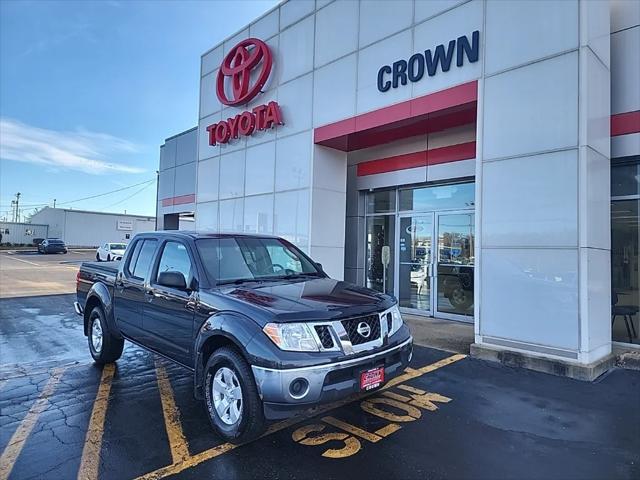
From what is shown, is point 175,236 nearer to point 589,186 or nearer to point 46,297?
point 589,186

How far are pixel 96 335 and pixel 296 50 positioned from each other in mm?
7900

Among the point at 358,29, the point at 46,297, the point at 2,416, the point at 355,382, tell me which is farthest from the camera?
the point at 46,297

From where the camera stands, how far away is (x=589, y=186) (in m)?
5.79

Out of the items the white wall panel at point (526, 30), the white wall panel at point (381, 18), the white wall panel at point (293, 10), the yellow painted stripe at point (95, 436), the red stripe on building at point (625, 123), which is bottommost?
the yellow painted stripe at point (95, 436)

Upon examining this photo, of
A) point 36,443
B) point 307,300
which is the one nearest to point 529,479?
point 307,300

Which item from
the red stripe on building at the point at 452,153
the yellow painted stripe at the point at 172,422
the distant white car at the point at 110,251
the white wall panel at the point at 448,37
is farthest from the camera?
the distant white car at the point at 110,251

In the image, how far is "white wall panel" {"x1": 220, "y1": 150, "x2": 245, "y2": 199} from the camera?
1227cm

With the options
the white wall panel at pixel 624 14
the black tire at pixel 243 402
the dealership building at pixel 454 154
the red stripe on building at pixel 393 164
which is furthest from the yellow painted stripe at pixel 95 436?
the white wall panel at pixel 624 14

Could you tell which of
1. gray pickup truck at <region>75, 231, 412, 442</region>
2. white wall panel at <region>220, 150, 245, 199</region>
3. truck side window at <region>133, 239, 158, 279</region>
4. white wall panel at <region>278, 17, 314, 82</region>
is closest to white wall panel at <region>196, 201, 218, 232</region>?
white wall panel at <region>220, 150, 245, 199</region>

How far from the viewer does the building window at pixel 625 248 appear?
700cm

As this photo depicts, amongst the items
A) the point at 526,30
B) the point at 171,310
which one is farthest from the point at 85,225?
the point at 526,30

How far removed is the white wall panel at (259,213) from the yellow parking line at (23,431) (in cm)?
650

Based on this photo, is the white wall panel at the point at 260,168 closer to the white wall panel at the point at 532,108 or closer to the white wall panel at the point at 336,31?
the white wall panel at the point at 336,31

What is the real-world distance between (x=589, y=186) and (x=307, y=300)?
4324 millimetres
